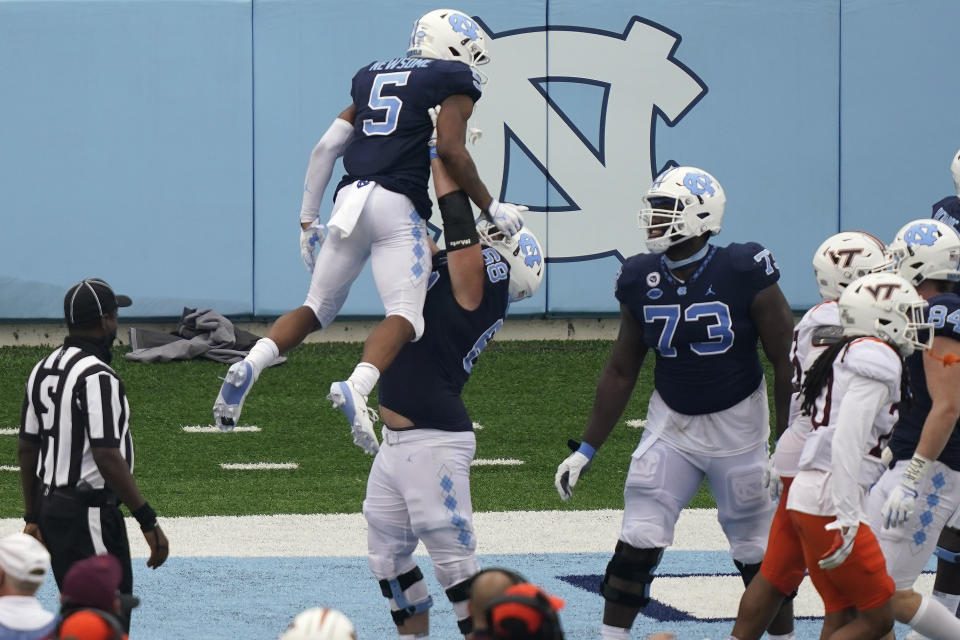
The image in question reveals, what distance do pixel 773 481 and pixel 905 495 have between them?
48 centimetres

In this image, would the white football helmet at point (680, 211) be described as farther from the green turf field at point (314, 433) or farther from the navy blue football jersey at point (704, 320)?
the green turf field at point (314, 433)

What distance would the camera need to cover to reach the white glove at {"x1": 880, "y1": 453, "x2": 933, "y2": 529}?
220 inches

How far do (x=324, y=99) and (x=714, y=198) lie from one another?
9.07 metres

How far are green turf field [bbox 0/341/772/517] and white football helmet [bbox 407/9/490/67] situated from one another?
3.71 m

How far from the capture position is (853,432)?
494 cm

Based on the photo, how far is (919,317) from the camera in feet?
17.4

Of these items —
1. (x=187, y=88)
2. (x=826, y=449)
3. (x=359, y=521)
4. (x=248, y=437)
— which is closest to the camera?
(x=826, y=449)

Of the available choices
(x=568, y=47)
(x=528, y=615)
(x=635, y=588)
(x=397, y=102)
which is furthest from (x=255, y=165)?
(x=528, y=615)

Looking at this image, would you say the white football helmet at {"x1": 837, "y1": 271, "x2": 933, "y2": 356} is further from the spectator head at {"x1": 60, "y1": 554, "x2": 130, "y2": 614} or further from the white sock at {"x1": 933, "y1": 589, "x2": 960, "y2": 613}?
the spectator head at {"x1": 60, "y1": 554, "x2": 130, "y2": 614}

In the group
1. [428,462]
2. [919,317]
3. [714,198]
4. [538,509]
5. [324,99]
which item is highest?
[324,99]

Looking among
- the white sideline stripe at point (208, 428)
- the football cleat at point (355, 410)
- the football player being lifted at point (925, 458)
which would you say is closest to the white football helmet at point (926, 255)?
the football player being lifted at point (925, 458)

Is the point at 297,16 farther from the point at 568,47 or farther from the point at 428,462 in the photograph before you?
the point at 428,462

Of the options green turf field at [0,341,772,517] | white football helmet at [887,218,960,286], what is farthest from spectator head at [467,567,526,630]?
green turf field at [0,341,772,517]

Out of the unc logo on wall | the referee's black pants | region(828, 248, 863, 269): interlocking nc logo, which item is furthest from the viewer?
the unc logo on wall
